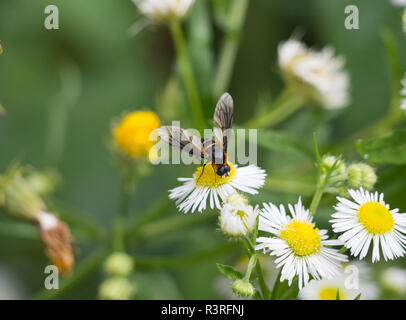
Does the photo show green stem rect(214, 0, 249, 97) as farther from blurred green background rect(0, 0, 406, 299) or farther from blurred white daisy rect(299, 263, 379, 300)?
blurred white daisy rect(299, 263, 379, 300)

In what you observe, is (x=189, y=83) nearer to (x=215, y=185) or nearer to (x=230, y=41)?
(x=230, y=41)

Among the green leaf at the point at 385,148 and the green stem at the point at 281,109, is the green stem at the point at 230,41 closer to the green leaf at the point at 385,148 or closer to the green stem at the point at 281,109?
the green stem at the point at 281,109

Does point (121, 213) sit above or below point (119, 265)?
above

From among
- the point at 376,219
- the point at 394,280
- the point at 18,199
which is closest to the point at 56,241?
the point at 18,199

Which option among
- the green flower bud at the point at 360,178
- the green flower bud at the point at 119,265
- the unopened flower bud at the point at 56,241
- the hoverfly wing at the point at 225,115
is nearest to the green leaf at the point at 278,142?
the hoverfly wing at the point at 225,115
